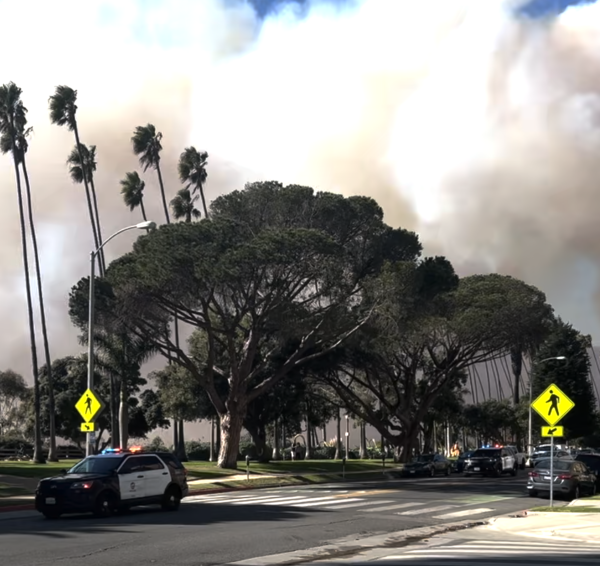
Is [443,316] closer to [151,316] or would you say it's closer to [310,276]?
[310,276]

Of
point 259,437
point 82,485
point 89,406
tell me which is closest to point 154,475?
point 82,485

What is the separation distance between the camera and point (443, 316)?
2223 inches

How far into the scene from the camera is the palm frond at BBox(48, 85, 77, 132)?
2375 inches

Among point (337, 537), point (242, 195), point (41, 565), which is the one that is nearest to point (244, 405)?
point (242, 195)

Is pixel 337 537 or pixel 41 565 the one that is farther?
pixel 337 537

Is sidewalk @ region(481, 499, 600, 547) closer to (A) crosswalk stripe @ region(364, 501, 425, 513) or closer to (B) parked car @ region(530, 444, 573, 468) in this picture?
(A) crosswalk stripe @ region(364, 501, 425, 513)

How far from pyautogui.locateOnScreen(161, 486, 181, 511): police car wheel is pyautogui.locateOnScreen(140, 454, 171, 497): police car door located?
0.76ft

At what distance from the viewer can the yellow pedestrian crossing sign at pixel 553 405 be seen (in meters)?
25.9

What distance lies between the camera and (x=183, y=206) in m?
67.4

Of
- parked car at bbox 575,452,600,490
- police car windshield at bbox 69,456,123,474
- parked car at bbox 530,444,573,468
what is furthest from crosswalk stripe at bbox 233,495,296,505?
parked car at bbox 530,444,573,468

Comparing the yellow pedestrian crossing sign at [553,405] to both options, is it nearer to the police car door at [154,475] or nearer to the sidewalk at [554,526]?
the sidewalk at [554,526]

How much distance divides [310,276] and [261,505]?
18.8 m

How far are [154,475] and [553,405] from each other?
1157cm

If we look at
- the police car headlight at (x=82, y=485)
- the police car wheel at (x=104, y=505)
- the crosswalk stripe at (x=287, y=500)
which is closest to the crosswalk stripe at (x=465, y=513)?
the crosswalk stripe at (x=287, y=500)
